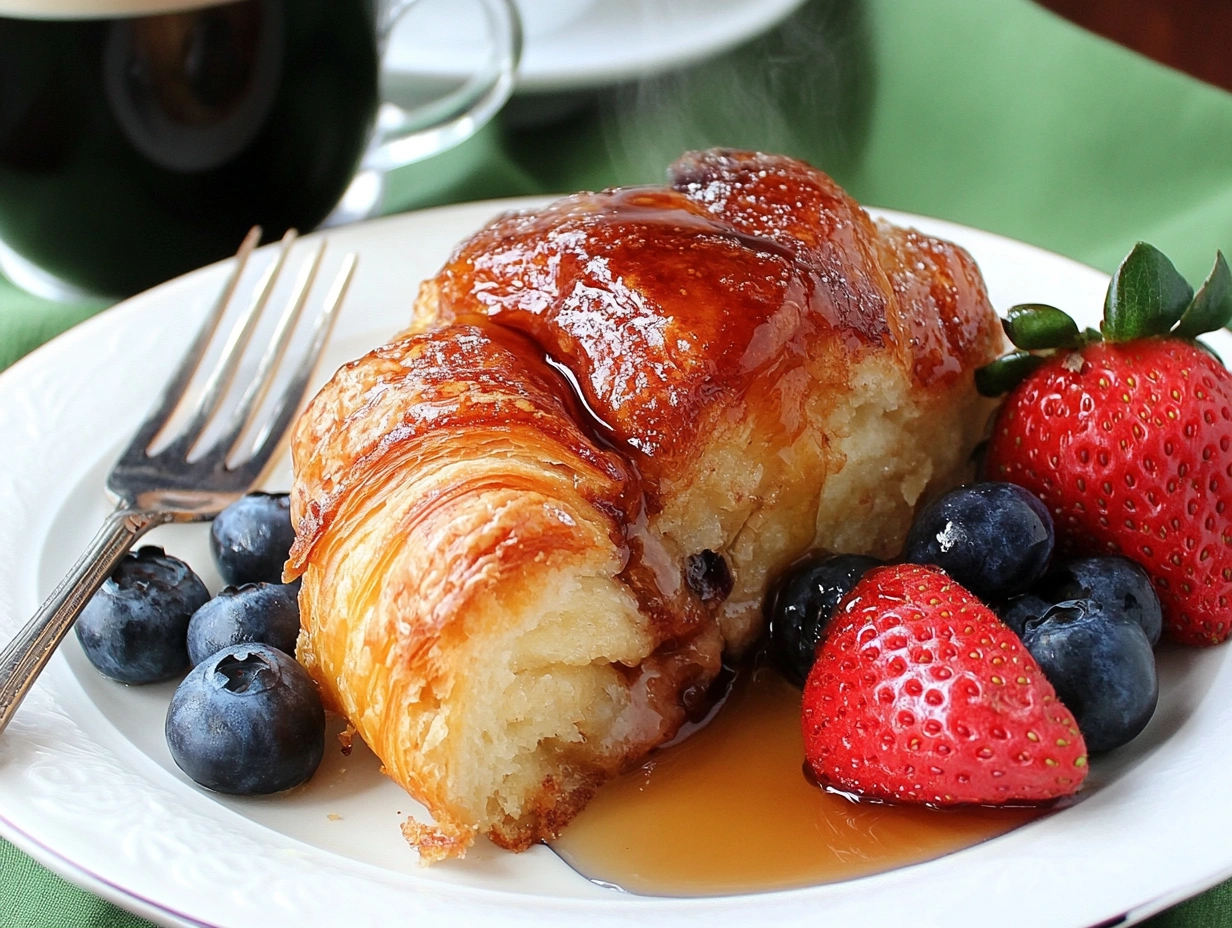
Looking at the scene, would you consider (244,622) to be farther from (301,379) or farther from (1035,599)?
(1035,599)

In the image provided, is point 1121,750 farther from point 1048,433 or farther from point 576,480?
point 576,480

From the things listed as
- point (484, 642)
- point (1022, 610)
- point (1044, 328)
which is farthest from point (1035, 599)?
point (484, 642)

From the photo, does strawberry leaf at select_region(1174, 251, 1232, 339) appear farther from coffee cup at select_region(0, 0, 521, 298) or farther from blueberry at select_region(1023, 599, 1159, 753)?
coffee cup at select_region(0, 0, 521, 298)

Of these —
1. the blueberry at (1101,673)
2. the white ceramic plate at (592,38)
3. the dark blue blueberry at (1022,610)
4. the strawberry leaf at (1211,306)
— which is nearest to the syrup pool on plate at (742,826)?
the blueberry at (1101,673)

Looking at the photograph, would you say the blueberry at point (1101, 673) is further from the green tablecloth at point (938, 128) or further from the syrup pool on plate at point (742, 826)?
the green tablecloth at point (938, 128)

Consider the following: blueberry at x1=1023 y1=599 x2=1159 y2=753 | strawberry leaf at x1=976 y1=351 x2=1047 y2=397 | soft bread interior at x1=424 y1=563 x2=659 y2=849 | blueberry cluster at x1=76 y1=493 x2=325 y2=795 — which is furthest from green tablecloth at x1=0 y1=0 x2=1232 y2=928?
soft bread interior at x1=424 y1=563 x2=659 y2=849

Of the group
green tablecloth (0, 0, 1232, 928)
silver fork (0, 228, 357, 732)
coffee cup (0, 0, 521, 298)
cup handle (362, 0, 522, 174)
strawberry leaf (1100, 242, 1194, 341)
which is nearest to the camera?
silver fork (0, 228, 357, 732)
